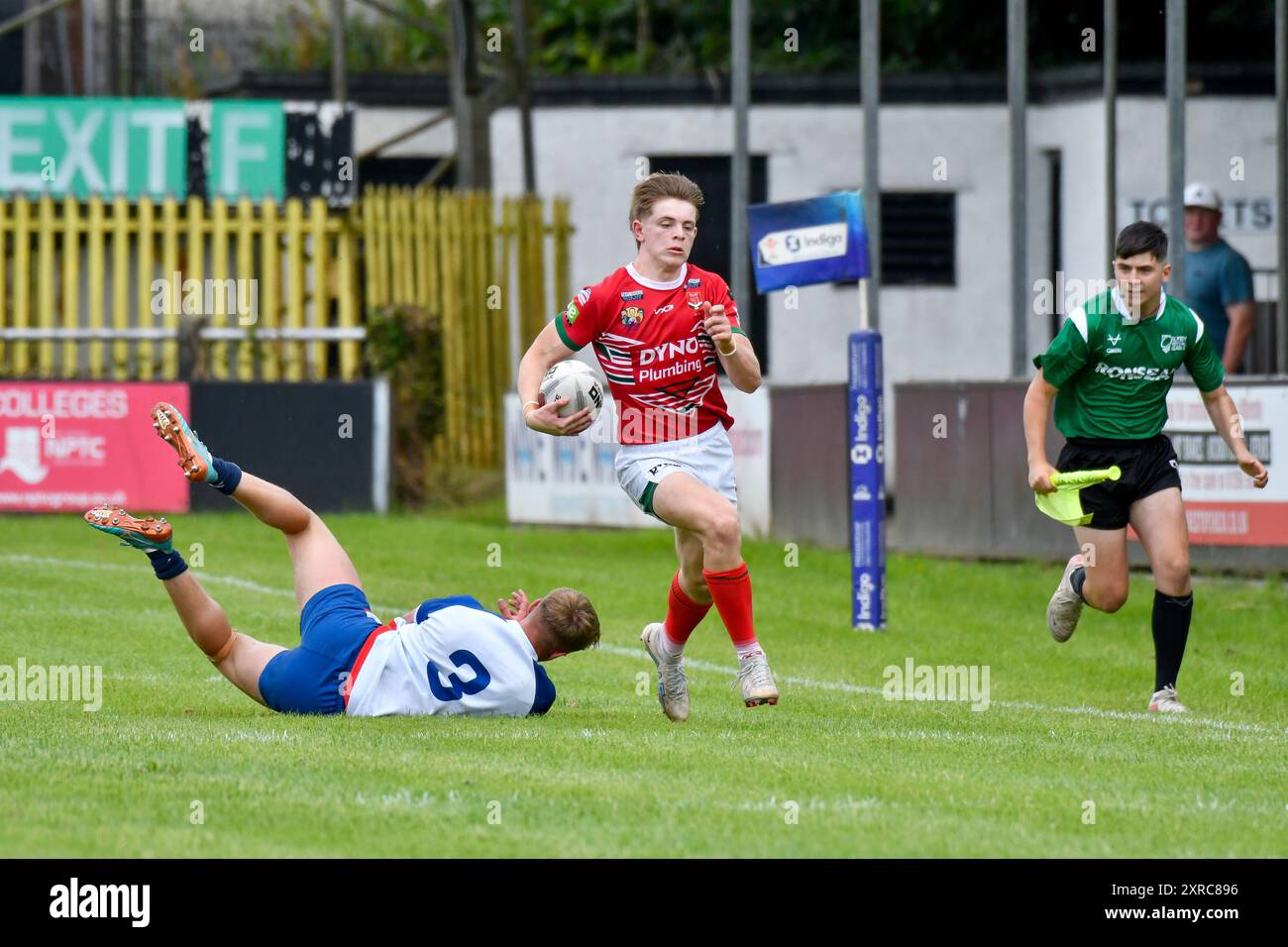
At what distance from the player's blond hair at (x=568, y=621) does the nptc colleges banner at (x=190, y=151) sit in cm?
1569

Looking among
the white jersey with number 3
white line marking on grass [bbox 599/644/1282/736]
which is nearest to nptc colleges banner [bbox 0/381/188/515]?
white line marking on grass [bbox 599/644/1282/736]

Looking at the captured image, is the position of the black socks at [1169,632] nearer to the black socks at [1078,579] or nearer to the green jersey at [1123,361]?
the black socks at [1078,579]

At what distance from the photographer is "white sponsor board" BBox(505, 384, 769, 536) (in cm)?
1861

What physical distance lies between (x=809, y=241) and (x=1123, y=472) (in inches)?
163

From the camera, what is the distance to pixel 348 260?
23359 millimetres

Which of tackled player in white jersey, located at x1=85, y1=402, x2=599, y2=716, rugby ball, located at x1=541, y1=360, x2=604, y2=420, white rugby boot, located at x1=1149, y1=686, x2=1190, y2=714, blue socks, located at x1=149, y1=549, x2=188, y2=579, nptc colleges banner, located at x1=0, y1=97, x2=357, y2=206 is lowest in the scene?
white rugby boot, located at x1=1149, y1=686, x2=1190, y2=714

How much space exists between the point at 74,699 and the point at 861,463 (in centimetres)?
587

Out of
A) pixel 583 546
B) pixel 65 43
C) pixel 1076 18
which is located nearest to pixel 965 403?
pixel 583 546

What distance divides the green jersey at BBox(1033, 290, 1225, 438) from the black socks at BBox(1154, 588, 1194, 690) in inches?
30.4

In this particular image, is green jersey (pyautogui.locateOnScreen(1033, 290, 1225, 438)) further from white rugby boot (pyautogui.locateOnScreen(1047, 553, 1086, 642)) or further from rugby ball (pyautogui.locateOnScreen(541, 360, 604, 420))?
rugby ball (pyautogui.locateOnScreen(541, 360, 604, 420))

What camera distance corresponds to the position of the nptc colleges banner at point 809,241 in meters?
13.4

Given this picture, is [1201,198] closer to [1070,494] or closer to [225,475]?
[1070,494]

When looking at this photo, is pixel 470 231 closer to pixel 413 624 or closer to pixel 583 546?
pixel 583 546
